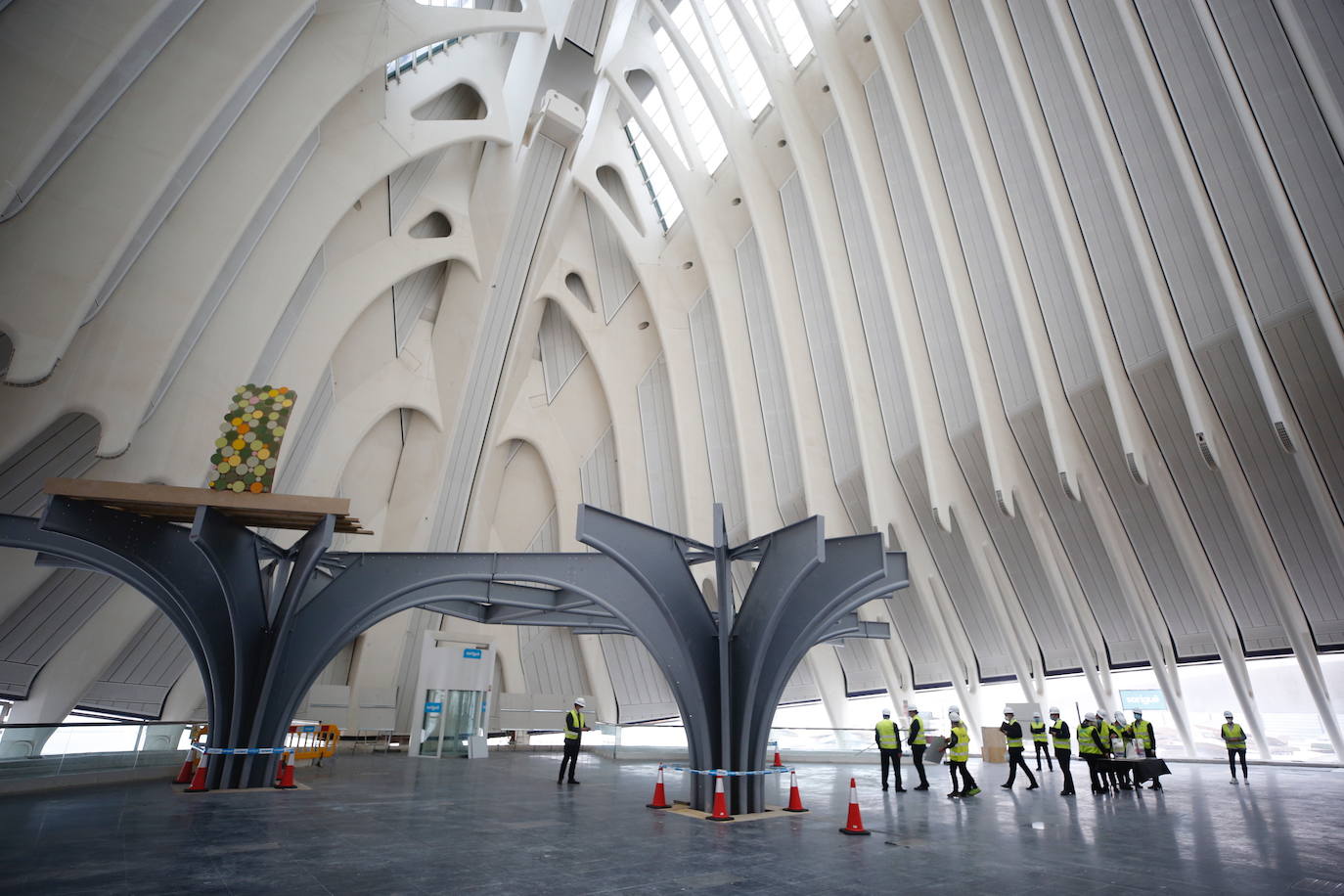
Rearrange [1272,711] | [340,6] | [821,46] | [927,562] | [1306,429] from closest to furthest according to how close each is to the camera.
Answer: [1306,429] → [340,6] → [1272,711] → [821,46] → [927,562]

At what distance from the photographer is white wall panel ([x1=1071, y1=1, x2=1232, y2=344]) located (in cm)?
1562

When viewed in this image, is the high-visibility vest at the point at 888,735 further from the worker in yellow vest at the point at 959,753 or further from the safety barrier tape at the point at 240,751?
the safety barrier tape at the point at 240,751

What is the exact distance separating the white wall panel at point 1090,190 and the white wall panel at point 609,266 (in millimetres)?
17105

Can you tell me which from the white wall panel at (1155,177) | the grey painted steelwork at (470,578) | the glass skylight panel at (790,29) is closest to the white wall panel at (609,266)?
the glass skylight panel at (790,29)

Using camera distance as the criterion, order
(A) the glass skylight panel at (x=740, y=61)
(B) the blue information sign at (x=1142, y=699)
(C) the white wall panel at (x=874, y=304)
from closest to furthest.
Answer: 1. (B) the blue information sign at (x=1142, y=699)
2. (C) the white wall panel at (x=874, y=304)
3. (A) the glass skylight panel at (x=740, y=61)

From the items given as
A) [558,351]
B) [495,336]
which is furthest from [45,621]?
[558,351]

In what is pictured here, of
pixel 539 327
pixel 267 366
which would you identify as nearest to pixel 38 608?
pixel 267 366

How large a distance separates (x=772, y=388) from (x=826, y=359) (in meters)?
2.53

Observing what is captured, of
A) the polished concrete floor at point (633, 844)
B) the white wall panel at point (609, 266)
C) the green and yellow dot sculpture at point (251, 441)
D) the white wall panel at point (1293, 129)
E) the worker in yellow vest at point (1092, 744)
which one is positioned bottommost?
the polished concrete floor at point (633, 844)

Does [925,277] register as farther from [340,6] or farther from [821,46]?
[340,6]

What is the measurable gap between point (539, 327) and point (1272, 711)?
27329 millimetres

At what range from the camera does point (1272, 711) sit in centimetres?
1777

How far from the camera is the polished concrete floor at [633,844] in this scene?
5.77m

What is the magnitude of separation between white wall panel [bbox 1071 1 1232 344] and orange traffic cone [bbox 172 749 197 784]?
2189 cm
